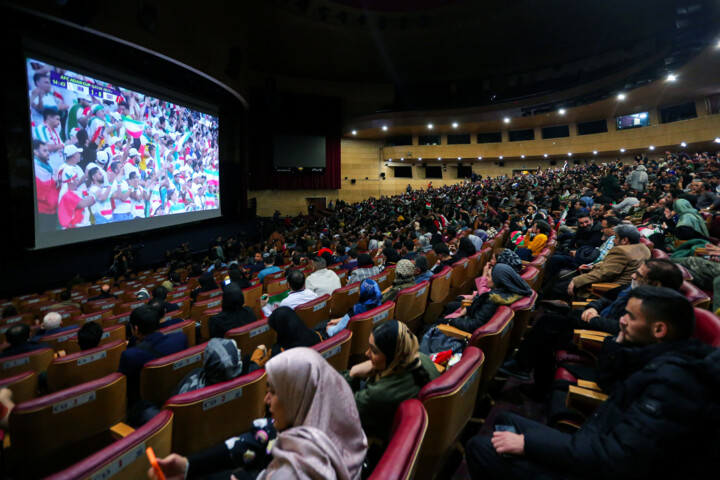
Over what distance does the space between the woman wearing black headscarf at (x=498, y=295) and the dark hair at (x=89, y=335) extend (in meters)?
3.12

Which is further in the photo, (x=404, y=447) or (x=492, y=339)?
(x=492, y=339)

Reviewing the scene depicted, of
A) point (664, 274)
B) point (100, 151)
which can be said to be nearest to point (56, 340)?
point (664, 274)

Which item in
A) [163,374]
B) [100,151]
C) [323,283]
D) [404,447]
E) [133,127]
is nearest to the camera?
[404,447]

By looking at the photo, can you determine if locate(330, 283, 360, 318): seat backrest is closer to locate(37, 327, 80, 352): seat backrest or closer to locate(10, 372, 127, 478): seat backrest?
locate(10, 372, 127, 478): seat backrest

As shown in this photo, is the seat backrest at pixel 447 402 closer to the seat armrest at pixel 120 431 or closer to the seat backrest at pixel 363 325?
the seat backrest at pixel 363 325

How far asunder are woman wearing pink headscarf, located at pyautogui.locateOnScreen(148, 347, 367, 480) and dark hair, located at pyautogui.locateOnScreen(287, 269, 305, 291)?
2.52 m

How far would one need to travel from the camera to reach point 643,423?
112 centimetres

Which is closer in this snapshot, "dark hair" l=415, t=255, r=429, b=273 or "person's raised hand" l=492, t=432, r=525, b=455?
"person's raised hand" l=492, t=432, r=525, b=455

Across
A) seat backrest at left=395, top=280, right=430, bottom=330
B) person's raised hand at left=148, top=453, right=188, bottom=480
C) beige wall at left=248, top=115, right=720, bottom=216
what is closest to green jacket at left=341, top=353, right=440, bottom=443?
person's raised hand at left=148, top=453, right=188, bottom=480

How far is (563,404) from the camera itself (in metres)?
1.86

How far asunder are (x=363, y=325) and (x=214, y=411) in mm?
1313

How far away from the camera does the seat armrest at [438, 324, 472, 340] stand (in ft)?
8.61

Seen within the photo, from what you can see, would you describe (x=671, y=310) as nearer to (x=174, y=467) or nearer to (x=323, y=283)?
(x=174, y=467)

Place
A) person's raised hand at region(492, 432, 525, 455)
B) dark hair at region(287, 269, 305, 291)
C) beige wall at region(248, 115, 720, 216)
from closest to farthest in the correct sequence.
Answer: person's raised hand at region(492, 432, 525, 455)
dark hair at region(287, 269, 305, 291)
beige wall at region(248, 115, 720, 216)
